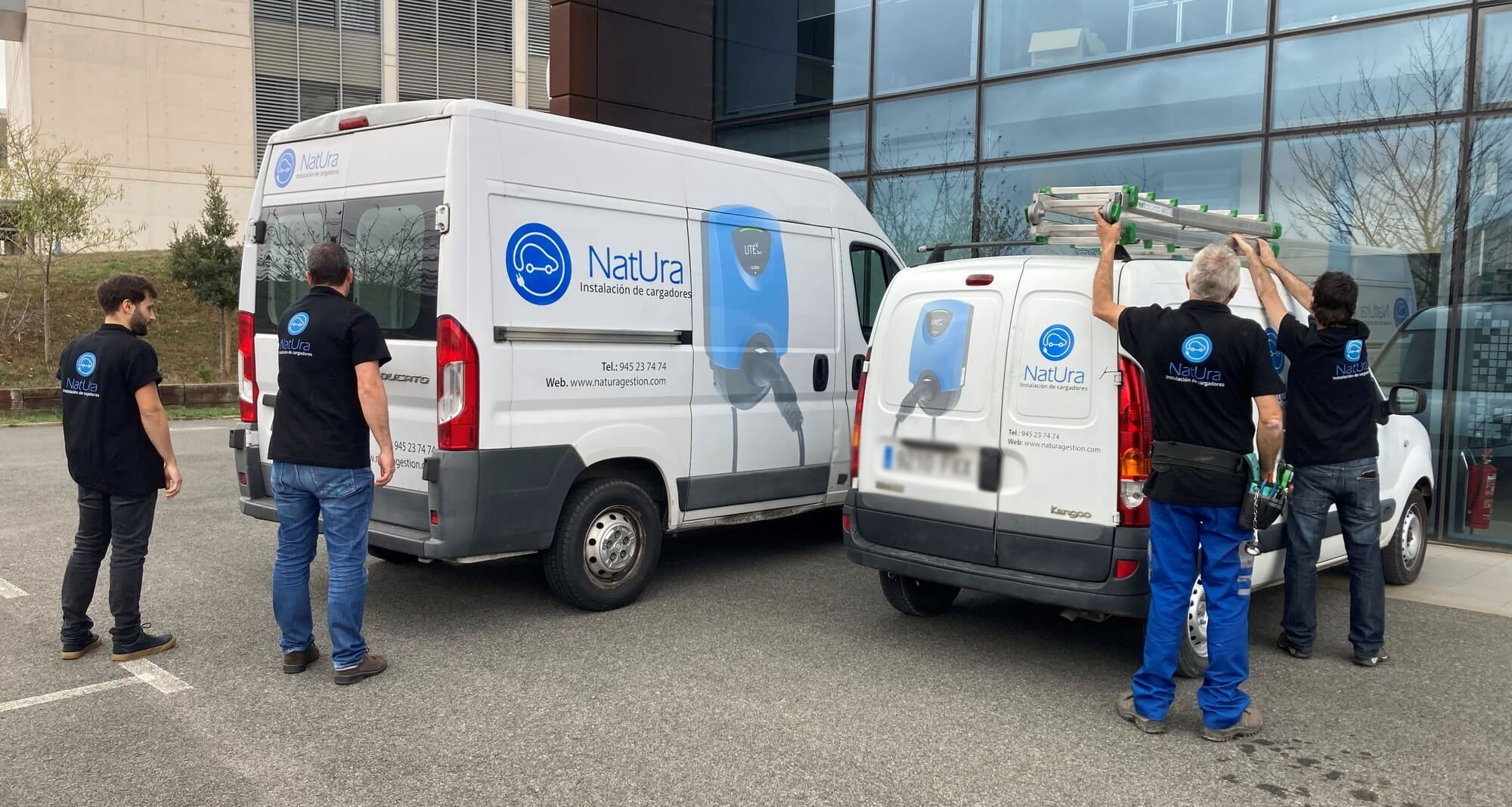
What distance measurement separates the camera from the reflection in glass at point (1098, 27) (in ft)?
31.8

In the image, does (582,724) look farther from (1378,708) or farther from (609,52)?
(609,52)

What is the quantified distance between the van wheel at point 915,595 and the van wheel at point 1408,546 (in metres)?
2.82

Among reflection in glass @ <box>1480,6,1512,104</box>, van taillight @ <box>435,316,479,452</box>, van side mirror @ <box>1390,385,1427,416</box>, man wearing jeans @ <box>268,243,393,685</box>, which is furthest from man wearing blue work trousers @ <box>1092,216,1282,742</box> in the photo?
reflection in glass @ <box>1480,6,1512,104</box>

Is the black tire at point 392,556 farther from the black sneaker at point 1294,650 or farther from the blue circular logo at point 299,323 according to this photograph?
the black sneaker at point 1294,650

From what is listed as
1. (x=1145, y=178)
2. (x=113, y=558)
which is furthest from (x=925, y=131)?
(x=113, y=558)

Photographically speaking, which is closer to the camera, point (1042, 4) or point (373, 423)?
point (373, 423)

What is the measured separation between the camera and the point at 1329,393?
16.6 ft

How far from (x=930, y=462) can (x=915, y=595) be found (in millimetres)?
982

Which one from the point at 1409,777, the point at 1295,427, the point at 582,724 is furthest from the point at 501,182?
the point at 1409,777

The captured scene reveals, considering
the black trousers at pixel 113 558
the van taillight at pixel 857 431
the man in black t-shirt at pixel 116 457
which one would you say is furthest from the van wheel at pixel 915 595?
the black trousers at pixel 113 558

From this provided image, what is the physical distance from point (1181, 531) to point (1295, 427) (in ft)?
4.45

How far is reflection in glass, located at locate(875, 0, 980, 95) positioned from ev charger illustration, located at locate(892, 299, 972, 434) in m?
7.04

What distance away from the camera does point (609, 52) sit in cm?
1277

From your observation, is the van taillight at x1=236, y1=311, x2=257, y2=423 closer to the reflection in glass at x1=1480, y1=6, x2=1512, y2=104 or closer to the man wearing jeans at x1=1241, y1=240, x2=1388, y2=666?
the man wearing jeans at x1=1241, y1=240, x2=1388, y2=666
